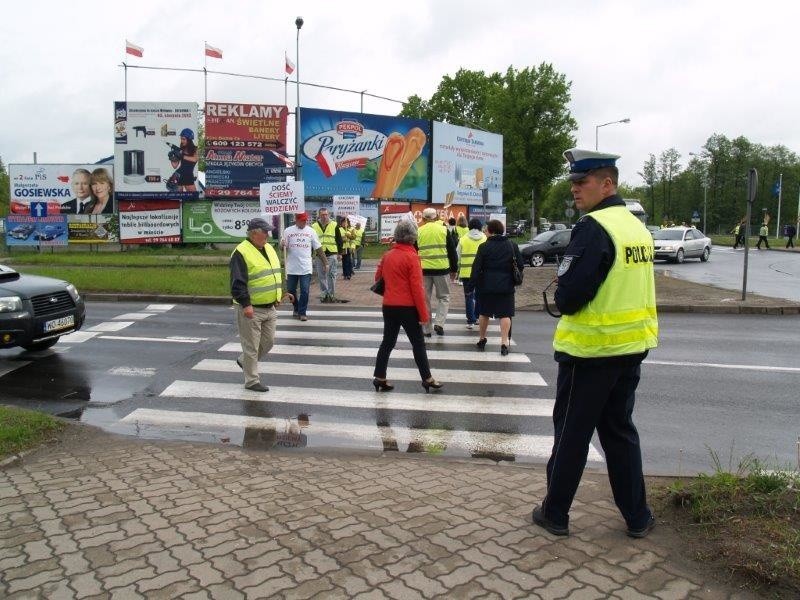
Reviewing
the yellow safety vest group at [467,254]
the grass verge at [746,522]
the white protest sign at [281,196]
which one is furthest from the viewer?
the white protest sign at [281,196]

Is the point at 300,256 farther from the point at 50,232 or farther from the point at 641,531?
the point at 50,232

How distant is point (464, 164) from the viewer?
4062 centimetres

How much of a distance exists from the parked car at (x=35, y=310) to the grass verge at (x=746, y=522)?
24.9 ft

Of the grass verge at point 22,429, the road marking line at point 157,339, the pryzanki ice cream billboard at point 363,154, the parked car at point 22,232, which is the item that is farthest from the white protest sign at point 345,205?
the parked car at point 22,232

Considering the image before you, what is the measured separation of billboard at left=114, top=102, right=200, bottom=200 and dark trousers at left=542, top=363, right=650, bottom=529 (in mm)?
32941

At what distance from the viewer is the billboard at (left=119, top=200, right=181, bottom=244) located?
112 ft

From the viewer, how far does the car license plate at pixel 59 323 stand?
8.88 metres

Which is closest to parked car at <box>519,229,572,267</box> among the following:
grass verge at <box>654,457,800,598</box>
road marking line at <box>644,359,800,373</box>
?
road marking line at <box>644,359,800,373</box>

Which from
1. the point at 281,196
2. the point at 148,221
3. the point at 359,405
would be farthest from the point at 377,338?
the point at 148,221

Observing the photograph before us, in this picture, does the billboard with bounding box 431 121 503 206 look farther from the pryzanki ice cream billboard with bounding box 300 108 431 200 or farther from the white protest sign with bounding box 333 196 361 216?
the white protest sign with bounding box 333 196 361 216

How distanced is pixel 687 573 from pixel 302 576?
1.83 metres

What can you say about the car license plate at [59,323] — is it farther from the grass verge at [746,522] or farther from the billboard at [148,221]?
the billboard at [148,221]

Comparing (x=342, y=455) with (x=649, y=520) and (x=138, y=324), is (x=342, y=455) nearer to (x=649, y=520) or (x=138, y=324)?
(x=649, y=520)

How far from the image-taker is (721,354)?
31.2 ft
